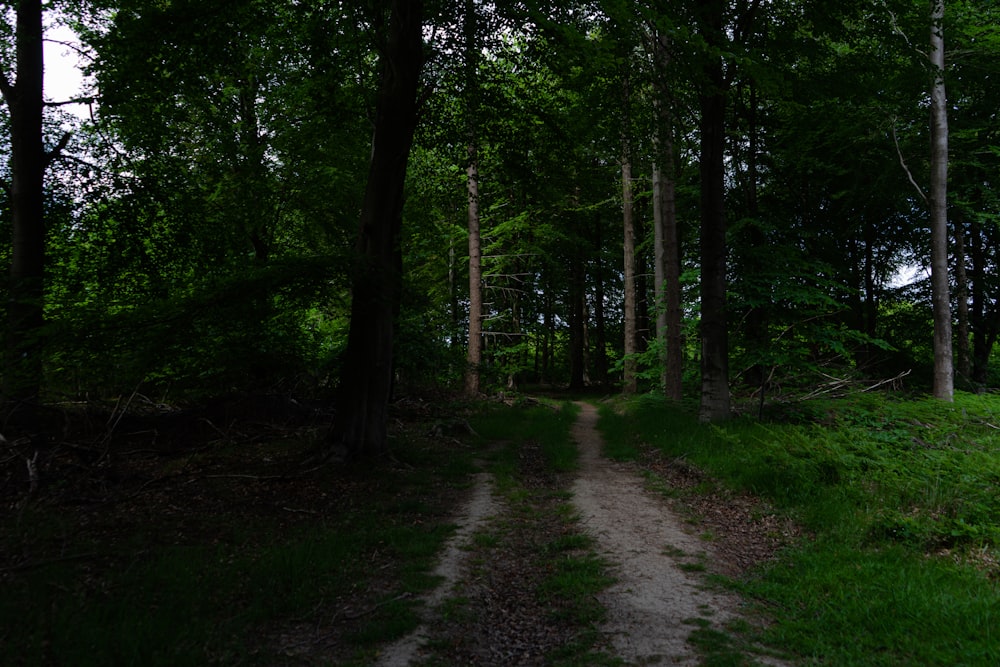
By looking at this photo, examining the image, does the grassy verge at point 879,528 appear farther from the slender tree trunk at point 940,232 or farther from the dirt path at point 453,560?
the slender tree trunk at point 940,232

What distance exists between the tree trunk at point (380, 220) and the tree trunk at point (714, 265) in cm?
639

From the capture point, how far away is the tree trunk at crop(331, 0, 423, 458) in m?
8.64

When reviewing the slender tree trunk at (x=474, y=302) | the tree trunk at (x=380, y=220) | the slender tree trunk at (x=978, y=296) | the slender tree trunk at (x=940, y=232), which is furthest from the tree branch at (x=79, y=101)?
the slender tree trunk at (x=978, y=296)

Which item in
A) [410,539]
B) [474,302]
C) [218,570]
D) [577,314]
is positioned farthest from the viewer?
[577,314]

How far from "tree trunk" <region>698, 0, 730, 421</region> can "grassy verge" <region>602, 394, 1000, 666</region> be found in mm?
1046

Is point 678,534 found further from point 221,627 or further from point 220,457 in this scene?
point 220,457

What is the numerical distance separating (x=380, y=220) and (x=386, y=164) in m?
0.99

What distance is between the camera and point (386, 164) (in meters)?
8.89

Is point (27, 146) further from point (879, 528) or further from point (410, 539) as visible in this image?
point (879, 528)

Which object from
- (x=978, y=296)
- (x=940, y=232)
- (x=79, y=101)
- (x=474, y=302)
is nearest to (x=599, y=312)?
(x=474, y=302)

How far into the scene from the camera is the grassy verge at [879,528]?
354 centimetres

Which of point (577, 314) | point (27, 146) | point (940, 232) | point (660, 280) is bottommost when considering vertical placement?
point (577, 314)

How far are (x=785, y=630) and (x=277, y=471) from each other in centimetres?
724

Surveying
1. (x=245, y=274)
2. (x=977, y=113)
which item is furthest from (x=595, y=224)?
(x=245, y=274)
